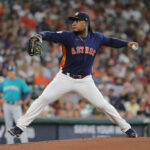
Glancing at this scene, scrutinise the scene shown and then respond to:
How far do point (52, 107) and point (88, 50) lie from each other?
476 centimetres

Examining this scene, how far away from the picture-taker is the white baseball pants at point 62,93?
5.55 m

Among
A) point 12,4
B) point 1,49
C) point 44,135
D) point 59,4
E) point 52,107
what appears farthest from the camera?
point 59,4

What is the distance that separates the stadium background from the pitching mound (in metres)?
3.83

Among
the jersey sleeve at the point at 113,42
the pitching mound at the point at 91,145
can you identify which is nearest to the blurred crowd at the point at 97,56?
the jersey sleeve at the point at 113,42

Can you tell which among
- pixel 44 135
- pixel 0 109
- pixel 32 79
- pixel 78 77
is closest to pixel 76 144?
pixel 78 77

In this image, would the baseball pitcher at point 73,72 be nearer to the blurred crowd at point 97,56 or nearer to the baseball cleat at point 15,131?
the baseball cleat at point 15,131

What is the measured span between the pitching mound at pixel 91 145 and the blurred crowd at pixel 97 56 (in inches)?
165

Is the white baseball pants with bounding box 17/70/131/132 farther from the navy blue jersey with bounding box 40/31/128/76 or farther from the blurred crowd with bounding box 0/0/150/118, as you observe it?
the blurred crowd with bounding box 0/0/150/118

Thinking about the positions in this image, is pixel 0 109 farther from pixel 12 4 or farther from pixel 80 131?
pixel 12 4

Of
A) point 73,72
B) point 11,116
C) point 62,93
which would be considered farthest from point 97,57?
point 62,93

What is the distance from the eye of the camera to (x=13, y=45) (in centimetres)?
1176

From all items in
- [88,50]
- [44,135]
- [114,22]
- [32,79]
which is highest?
[114,22]

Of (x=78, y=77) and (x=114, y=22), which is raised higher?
(x=114, y=22)

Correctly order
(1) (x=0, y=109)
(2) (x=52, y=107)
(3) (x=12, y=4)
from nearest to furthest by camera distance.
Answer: (1) (x=0, y=109) → (2) (x=52, y=107) → (3) (x=12, y=4)
